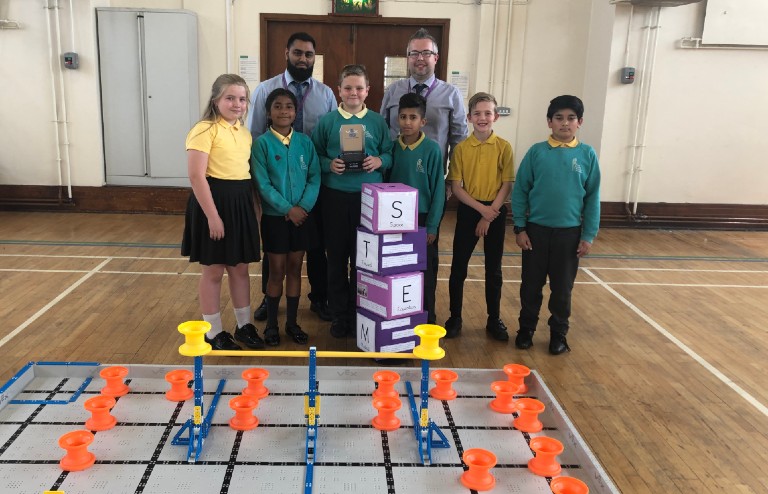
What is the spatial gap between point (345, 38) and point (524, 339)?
454 centimetres

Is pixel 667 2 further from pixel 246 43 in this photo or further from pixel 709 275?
pixel 246 43

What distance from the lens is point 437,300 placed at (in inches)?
163

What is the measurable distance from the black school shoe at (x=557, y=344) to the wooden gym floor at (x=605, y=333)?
55 mm

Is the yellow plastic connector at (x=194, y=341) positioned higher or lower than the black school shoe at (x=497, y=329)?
higher

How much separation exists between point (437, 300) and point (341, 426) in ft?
5.87

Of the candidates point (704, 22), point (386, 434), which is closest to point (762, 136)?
point (704, 22)

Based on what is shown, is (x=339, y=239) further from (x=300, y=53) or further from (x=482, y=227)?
(x=300, y=53)

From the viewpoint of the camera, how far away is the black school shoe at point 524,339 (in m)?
3.37

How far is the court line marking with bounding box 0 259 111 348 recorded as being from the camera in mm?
3309

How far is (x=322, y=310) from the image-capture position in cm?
373

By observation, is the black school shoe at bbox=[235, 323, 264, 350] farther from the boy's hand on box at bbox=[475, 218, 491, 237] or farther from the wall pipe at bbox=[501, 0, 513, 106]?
the wall pipe at bbox=[501, 0, 513, 106]

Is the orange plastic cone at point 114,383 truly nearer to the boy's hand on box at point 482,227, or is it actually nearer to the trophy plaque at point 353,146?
the trophy plaque at point 353,146

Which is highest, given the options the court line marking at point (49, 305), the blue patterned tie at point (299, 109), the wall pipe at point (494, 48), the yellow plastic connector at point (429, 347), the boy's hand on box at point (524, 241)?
the wall pipe at point (494, 48)

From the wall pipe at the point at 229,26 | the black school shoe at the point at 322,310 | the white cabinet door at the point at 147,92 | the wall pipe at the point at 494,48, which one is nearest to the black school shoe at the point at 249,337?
the black school shoe at the point at 322,310
